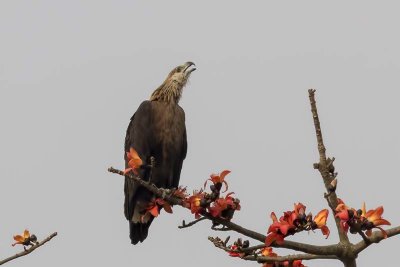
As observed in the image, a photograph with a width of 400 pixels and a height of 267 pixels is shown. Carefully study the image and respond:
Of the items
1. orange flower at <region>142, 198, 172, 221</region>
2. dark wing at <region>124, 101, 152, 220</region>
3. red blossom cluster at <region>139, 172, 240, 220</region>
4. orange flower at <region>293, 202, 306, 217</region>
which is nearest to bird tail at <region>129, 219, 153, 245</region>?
dark wing at <region>124, 101, 152, 220</region>

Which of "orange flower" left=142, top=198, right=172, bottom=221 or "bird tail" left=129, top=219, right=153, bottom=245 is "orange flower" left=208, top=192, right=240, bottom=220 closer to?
"orange flower" left=142, top=198, right=172, bottom=221

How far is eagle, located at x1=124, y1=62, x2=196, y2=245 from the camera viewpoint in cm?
752

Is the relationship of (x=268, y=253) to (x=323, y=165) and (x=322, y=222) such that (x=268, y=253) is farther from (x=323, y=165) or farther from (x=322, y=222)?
(x=323, y=165)

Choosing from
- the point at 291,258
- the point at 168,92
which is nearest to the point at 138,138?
the point at 168,92

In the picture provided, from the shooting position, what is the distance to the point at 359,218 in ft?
11.9

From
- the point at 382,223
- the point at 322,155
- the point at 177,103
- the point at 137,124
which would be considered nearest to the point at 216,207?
the point at 322,155

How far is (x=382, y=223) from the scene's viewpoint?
365 centimetres

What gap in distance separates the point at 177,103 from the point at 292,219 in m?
5.11

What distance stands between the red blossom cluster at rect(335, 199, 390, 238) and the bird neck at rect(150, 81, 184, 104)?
516cm

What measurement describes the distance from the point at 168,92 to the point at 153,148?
1.17m

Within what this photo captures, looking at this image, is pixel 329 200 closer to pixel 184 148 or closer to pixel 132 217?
pixel 132 217

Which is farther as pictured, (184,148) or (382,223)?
(184,148)

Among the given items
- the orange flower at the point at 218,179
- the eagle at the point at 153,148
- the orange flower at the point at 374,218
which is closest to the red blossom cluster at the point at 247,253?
the orange flower at the point at 218,179

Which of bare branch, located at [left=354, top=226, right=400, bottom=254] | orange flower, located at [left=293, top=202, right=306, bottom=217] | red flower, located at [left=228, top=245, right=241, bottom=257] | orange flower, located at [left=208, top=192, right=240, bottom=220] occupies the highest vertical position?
orange flower, located at [left=208, top=192, right=240, bottom=220]
